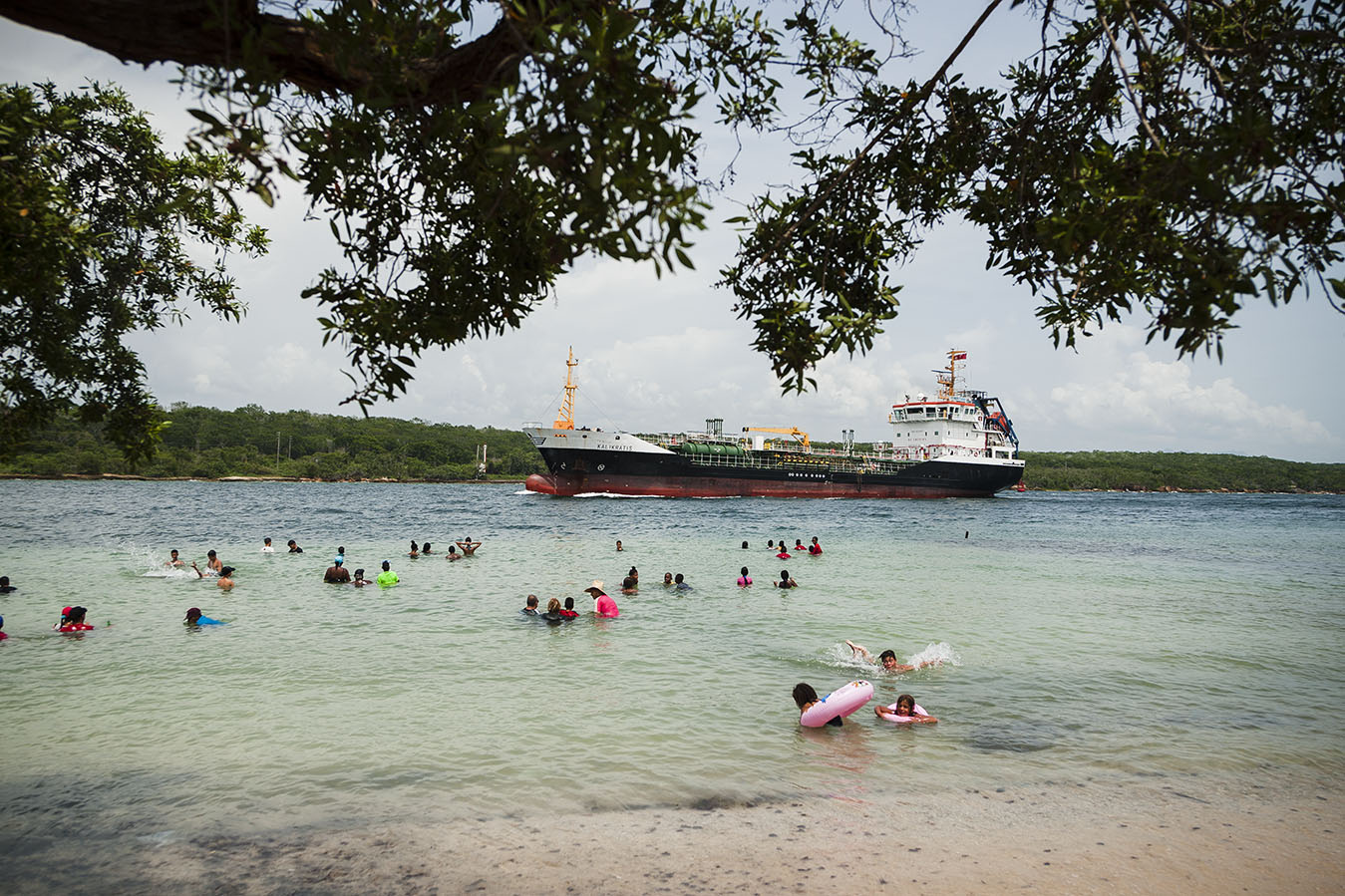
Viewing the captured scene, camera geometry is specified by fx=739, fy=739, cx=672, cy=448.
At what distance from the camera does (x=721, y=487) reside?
202 ft

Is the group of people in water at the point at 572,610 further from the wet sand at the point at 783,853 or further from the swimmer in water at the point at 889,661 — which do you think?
the wet sand at the point at 783,853

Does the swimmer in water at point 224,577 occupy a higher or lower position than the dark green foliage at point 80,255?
lower

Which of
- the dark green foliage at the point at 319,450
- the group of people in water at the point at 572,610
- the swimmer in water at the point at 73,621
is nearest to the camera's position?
the group of people in water at the point at 572,610

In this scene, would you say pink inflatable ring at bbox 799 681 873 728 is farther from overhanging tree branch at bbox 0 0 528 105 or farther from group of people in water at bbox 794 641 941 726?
overhanging tree branch at bbox 0 0 528 105

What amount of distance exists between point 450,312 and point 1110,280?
12.0ft

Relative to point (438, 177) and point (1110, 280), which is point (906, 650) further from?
point (438, 177)

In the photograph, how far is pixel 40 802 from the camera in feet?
22.3

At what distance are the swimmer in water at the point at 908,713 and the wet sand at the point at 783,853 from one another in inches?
86.2

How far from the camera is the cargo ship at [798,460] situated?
5822 cm

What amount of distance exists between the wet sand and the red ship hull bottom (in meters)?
51.9

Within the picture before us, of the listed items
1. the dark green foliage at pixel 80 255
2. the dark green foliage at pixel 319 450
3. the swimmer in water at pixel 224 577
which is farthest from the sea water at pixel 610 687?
the dark green foliage at pixel 319 450

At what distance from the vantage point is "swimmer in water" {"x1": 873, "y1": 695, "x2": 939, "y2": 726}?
30.2 ft

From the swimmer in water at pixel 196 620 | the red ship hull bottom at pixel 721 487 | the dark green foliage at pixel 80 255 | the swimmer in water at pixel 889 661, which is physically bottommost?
the swimmer in water at pixel 196 620

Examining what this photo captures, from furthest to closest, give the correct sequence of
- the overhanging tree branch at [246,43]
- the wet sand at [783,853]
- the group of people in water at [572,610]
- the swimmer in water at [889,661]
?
1. the swimmer in water at [889,661]
2. the group of people in water at [572,610]
3. the wet sand at [783,853]
4. the overhanging tree branch at [246,43]
